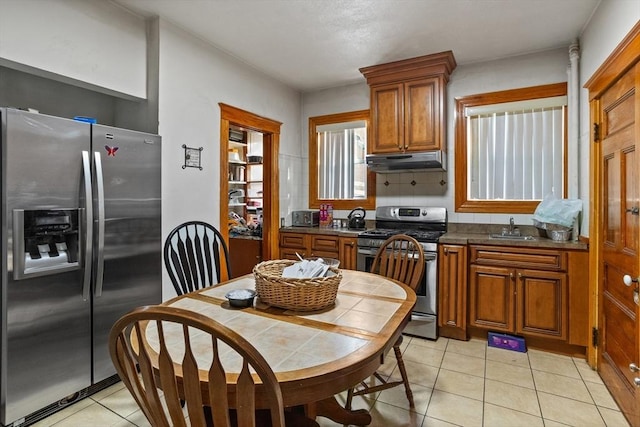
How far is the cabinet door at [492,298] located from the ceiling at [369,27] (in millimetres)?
1919

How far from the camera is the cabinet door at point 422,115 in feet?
10.5

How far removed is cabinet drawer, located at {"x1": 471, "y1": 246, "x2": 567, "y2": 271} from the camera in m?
2.59

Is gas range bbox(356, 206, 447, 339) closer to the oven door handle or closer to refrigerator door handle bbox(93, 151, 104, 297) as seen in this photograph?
the oven door handle

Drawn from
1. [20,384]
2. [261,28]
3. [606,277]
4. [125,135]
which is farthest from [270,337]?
[261,28]

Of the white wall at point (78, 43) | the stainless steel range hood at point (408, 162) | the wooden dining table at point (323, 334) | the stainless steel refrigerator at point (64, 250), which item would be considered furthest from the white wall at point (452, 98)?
the stainless steel refrigerator at point (64, 250)

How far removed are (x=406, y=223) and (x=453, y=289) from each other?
3.05ft

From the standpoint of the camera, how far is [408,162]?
3.31 m

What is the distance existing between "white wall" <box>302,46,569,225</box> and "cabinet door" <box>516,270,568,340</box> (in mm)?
691

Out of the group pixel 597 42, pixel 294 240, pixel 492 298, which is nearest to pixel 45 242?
pixel 294 240

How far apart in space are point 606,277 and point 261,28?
303 centimetres

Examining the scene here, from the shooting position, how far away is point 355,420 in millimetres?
1641

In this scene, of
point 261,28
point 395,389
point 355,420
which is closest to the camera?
point 355,420

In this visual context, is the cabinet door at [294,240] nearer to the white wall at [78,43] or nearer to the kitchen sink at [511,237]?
the kitchen sink at [511,237]

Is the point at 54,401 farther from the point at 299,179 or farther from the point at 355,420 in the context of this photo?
the point at 299,179
